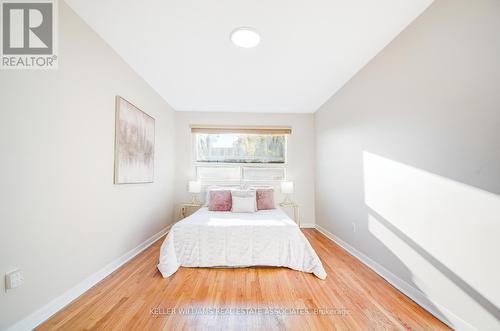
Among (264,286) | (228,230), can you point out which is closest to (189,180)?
(228,230)

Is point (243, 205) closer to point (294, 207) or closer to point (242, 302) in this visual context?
point (294, 207)

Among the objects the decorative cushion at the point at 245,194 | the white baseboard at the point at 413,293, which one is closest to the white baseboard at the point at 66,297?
the decorative cushion at the point at 245,194

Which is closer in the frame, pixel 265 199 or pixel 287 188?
pixel 265 199

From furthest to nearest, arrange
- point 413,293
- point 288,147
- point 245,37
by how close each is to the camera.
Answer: point 288,147, point 245,37, point 413,293

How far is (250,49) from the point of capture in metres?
2.33

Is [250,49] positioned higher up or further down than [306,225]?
higher up

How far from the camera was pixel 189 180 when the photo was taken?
4.43 metres

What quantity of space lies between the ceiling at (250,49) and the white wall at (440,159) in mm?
365

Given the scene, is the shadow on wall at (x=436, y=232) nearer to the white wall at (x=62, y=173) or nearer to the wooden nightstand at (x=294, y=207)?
the wooden nightstand at (x=294, y=207)

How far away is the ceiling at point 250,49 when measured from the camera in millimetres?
1752

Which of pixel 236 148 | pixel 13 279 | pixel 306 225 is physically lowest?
pixel 306 225

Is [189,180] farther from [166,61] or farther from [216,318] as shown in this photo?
[216,318]

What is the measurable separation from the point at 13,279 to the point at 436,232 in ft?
9.92

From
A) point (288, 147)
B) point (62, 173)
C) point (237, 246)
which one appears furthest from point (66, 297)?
point (288, 147)
